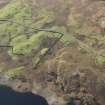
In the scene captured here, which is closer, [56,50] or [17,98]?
[17,98]

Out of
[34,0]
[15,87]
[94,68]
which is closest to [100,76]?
[94,68]

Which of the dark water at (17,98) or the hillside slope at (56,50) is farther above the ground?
the hillside slope at (56,50)

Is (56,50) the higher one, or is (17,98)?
(56,50)

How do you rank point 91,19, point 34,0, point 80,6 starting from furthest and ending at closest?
1. point 34,0
2. point 80,6
3. point 91,19

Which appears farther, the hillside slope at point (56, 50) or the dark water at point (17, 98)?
the dark water at point (17, 98)

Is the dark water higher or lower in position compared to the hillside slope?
lower

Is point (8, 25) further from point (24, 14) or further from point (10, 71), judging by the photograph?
point (10, 71)

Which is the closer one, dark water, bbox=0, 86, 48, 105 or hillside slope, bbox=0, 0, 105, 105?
hillside slope, bbox=0, 0, 105, 105

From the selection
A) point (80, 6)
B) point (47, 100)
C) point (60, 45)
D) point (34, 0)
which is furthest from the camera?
point (34, 0)
